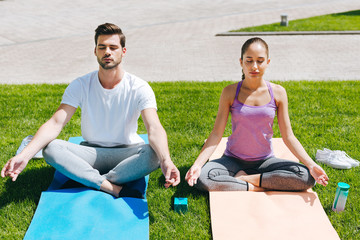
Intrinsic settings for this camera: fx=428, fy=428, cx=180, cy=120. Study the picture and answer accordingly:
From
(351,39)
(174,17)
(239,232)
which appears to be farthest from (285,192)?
(174,17)

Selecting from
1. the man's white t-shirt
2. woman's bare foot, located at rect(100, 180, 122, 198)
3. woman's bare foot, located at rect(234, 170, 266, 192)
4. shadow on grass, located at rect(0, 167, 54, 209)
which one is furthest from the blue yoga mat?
woman's bare foot, located at rect(234, 170, 266, 192)

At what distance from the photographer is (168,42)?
11.1 m

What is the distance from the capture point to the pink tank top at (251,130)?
4070 mm

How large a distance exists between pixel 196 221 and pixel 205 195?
1.38 feet

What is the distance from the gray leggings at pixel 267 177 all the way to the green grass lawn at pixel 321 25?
8.24 metres

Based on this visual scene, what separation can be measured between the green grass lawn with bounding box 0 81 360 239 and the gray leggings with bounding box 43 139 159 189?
37 centimetres

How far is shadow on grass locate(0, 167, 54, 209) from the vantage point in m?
4.09

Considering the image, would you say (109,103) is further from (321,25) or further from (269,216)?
(321,25)

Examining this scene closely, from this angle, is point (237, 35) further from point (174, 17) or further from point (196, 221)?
point (196, 221)

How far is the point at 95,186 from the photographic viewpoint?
156 inches

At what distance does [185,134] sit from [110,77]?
1703 millimetres

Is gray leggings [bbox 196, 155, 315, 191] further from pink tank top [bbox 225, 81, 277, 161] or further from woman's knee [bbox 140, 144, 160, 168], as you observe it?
woman's knee [bbox 140, 144, 160, 168]

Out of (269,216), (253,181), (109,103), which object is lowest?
(269,216)

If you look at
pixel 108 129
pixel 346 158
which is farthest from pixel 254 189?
pixel 108 129
